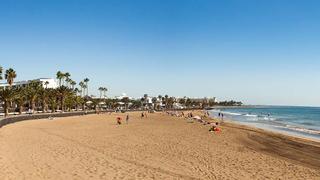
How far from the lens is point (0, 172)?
603 inches

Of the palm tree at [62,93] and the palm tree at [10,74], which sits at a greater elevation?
the palm tree at [10,74]

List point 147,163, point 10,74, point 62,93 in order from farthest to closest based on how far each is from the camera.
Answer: point 62,93, point 10,74, point 147,163

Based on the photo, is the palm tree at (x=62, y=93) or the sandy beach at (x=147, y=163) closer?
the sandy beach at (x=147, y=163)

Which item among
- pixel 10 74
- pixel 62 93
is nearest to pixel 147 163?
pixel 10 74

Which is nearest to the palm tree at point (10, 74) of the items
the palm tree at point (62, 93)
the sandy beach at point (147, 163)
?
the palm tree at point (62, 93)

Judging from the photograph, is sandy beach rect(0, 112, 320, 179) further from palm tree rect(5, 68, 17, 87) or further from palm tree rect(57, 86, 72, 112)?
palm tree rect(57, 86, 72, 112)

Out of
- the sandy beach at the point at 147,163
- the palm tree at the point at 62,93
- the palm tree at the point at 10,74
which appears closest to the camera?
the sandy beach at the point at 147,163

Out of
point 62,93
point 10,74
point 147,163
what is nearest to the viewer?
point 147,163

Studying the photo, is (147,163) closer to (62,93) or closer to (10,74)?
(10,74)

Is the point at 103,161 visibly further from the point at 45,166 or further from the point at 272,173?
the point at 272,173

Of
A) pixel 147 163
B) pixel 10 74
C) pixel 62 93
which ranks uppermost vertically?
pixel 10 74

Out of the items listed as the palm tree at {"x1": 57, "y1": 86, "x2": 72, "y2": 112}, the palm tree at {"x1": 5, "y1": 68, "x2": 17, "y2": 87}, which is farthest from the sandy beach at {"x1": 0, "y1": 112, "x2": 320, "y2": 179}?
the palm tree at {"x1": 57, "y1": 86, "x2": 72, "y2": 112}

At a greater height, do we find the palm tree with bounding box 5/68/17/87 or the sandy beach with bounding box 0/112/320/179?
the palm tree with bounding box 5/68/17/87

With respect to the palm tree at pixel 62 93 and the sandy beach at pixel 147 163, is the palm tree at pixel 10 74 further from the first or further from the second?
the sandy beach at pixel 147 163
